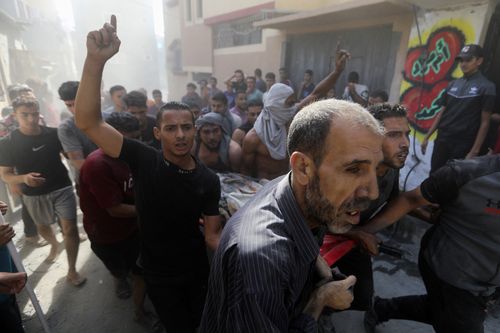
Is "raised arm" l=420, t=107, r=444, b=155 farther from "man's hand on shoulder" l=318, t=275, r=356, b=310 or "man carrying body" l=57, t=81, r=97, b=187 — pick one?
"man carrying body" l=57, t=81, r=97, b=187

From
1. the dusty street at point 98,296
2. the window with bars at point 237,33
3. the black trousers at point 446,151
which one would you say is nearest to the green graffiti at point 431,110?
the black trousers at point 446,151

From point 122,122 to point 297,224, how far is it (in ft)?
7.42

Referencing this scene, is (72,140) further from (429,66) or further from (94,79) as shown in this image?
(429,66)

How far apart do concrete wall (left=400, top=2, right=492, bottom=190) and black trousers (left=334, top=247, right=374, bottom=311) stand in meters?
3.58

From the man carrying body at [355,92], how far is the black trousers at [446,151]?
1.88 metres

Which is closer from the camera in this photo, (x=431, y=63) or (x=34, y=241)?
(x=34, y=241)

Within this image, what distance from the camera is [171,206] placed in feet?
6.72

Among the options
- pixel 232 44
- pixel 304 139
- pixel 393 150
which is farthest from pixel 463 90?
pixel 232 44

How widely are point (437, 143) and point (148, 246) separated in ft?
15.7

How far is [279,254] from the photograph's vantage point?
1077 mm

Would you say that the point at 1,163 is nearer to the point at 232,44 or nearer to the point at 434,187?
the point at 434,187

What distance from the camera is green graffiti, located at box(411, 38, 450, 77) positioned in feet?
16.0

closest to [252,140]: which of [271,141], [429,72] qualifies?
[271,141]

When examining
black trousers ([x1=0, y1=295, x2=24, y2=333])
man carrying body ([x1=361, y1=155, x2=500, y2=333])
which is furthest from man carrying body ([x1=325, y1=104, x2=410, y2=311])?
black trousers ([x1=0, y1=295, x2=24, y2=333])
